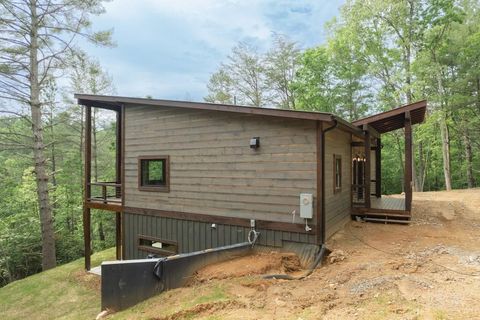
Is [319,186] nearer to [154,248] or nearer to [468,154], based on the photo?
[154,248]

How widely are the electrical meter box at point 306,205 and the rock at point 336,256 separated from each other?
836 millimetres

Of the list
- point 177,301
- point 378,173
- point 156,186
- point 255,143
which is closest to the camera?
point 177,301

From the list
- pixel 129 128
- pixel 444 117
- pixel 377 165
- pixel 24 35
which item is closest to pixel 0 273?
pixel 24 35

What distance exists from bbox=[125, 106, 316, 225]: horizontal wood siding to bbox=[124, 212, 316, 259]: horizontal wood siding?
0.33 m

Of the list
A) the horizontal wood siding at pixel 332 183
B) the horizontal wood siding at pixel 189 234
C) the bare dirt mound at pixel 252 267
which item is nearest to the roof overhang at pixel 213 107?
the horizontal wood siding at pixel 332 183

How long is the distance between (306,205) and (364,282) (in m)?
1.78

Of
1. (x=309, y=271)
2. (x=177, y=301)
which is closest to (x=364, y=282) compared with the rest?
(x=309, y=271)

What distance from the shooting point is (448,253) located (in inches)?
221

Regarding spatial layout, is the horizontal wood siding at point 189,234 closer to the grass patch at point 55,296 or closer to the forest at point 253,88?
the grass patch at point 55,296

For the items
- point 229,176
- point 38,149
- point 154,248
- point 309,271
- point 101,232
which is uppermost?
point 38,149

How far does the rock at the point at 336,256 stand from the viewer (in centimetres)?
564

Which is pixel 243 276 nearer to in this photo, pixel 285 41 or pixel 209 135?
pixel 209 135

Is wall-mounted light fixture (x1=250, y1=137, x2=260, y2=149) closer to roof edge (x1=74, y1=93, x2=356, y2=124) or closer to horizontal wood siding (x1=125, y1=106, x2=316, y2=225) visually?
horizontal wood siding (x1=125, y1=106, x2=316, y2=225)

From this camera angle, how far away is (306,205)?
229 inches
